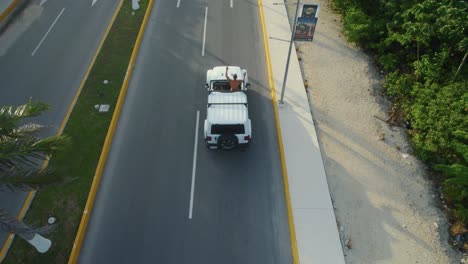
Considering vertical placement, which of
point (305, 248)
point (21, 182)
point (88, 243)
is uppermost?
point (21, 182)

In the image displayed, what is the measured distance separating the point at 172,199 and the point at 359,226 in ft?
25.2

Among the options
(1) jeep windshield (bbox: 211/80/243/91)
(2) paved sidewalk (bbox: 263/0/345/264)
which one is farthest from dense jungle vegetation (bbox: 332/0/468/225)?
(1) jeep windshield (bbox: 211/80/243/91)

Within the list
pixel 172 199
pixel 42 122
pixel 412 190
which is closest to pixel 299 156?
pixel 412 190

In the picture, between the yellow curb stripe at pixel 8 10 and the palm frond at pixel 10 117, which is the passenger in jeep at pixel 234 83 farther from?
the yellow curb stripe at pixel 8 10

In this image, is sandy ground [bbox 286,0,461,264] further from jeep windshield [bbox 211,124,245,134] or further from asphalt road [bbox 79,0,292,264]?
jeep windshield [bbox 211,124,245,134]

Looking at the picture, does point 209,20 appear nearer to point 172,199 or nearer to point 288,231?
point 172,199

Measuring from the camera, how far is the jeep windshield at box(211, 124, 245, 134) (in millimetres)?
14766

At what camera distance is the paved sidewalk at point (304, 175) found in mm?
12970

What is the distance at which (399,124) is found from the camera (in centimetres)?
1716

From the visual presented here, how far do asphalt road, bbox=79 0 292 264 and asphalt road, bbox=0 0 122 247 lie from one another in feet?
11.2

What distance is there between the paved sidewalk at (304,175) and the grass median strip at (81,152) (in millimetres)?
8621

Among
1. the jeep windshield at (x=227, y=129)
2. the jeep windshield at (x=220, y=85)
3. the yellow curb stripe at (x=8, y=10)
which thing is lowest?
the jeep windshield at (x=227, y=129)

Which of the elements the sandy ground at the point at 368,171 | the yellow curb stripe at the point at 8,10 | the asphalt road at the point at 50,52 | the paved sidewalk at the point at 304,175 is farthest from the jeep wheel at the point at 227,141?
the yellow curb stripe at the point at 8,10

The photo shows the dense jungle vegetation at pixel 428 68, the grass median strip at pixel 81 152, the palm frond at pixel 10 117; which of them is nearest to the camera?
the palm frond at pixel 10 117
